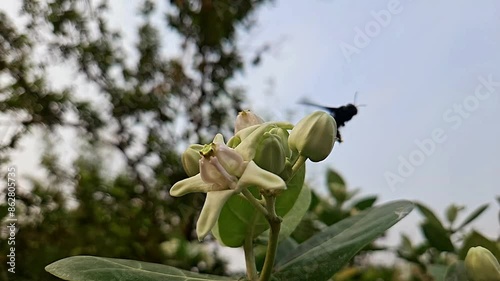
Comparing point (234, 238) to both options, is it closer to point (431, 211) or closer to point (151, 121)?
point (431, 211)

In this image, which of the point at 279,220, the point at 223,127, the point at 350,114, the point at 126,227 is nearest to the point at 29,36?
the point at 126,227

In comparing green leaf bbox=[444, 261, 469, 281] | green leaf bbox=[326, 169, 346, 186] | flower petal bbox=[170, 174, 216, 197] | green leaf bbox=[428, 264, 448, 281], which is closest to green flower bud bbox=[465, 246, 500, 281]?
green leaf bbox=[444, 261, 469, 281]

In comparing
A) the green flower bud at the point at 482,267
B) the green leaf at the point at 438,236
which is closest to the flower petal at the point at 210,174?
the green flower bud at the point at 482,267

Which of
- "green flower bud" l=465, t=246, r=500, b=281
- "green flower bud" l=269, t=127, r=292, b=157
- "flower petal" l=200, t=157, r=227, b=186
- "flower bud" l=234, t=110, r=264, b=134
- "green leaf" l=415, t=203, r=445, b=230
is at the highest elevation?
"flower bud" l=234, t=110, r=264, b=134

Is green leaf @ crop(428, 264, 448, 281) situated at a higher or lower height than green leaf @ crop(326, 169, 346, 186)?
lower

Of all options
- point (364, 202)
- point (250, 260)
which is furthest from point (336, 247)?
point (364, 202)

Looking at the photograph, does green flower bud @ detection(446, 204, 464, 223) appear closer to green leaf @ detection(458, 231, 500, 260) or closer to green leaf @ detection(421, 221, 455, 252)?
green leaf @ detection(421, 221, 455, 252)
